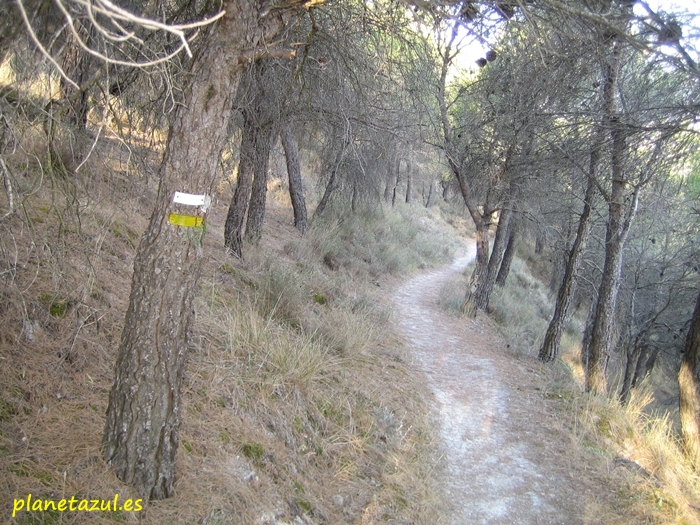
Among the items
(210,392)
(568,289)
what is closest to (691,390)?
(568,289)

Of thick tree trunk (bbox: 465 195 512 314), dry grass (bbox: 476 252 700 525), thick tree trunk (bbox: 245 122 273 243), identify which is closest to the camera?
dry grass (bbox: 476 252 700 525)

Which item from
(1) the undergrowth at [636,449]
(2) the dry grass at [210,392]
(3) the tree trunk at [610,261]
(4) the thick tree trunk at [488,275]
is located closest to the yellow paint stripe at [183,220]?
(2) the dry grass at [210,392]

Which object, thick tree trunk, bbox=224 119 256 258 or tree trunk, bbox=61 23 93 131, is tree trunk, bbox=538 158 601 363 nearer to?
thick tree trunk, bbox=224 119 256 258

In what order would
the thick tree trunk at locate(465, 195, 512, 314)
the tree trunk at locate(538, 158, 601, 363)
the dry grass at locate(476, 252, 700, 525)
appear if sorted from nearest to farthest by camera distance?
the dry grass at locate(476, 252, 700, 525)
the tree trunk at locate(538, 158, 601, 363)
the thick tree trunk at locate(465, 195, 512, 314)

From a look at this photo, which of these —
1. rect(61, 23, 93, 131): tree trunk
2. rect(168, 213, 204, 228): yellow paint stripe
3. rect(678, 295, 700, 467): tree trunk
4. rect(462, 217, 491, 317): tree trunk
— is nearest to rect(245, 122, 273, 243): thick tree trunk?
rect(61, 23, 93, 131): tree trunk

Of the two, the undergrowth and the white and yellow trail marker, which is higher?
the white and yellow trail marker

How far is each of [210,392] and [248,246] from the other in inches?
179

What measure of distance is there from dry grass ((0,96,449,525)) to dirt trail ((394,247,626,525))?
41cm

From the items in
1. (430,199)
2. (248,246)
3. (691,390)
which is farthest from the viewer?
(430,199)

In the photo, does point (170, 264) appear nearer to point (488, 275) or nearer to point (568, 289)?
point (568, 289)

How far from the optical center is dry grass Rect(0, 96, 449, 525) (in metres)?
2.66

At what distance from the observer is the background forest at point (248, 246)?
96.5 inches

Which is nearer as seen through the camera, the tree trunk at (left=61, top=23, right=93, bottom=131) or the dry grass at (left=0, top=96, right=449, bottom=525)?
the dry grass at (left=0, top=96, right=449, bottom=525)

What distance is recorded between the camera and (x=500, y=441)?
5.43 metres
